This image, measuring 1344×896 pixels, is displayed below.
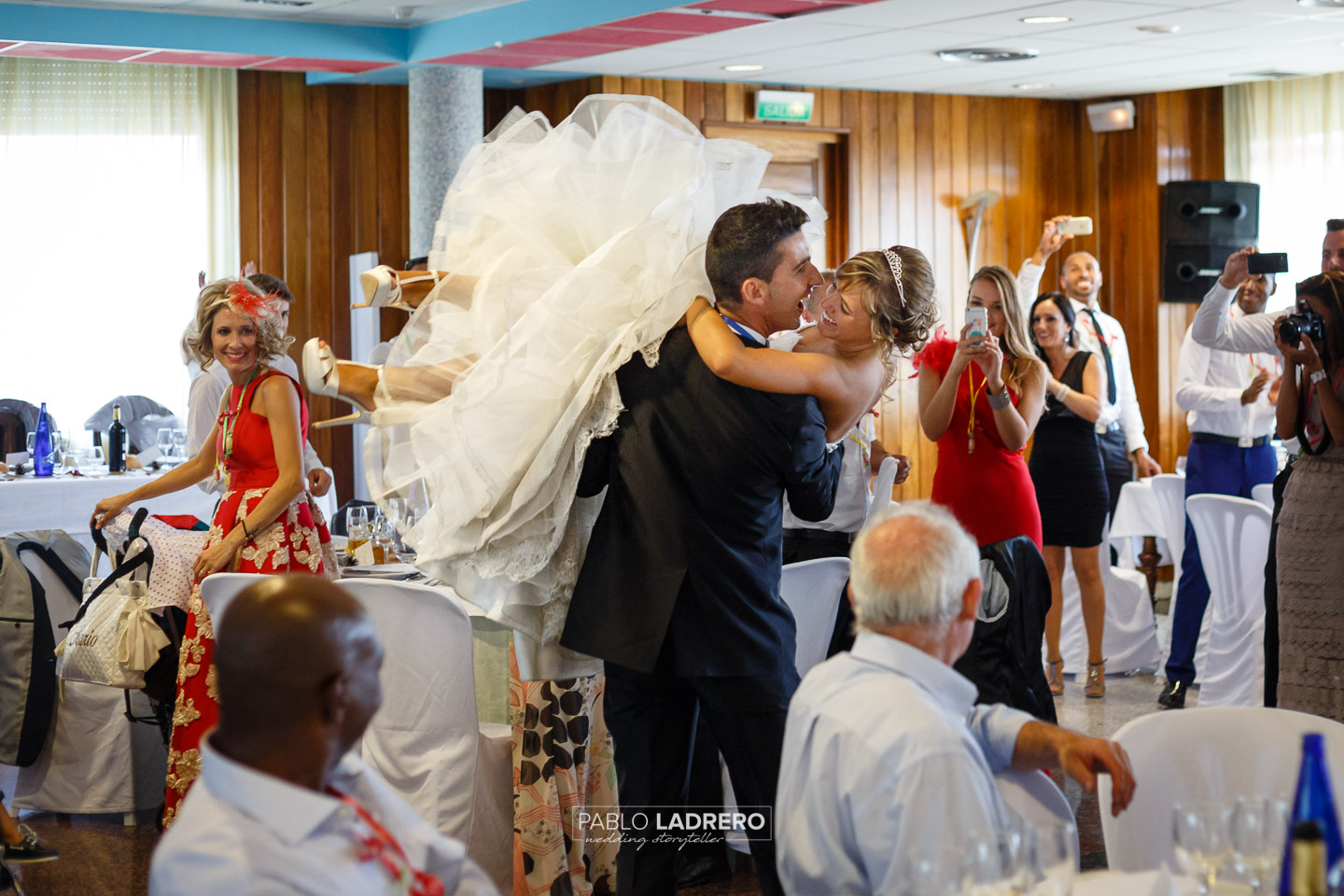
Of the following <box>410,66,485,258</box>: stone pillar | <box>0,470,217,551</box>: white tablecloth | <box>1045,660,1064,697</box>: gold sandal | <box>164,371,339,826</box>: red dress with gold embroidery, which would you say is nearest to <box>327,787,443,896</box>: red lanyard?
<box>164,371,339,826</box>: red dress with gold embroidery

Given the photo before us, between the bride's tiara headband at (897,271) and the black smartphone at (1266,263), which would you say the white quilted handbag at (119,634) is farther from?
the black smartphone at (1266,263)

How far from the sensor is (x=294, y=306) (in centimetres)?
875

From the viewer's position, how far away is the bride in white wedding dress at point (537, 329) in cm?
263

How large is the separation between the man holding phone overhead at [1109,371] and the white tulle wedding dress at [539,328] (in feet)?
11.8

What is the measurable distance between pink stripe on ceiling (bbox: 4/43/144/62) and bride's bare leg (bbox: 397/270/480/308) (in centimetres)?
543

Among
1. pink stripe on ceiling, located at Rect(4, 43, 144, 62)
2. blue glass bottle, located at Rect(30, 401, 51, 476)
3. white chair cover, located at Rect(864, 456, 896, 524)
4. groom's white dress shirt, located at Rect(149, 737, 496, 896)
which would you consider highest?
pink stripe on ceiling, located at Rect(4, 43, 144, 62)

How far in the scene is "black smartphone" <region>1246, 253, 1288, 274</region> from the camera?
431 cm

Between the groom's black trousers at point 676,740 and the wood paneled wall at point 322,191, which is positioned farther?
the wood paneled wall at point 322,191

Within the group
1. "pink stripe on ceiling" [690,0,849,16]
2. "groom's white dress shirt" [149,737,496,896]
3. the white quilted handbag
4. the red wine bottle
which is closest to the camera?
"groom's white dress shirt" [149,737,496,896]

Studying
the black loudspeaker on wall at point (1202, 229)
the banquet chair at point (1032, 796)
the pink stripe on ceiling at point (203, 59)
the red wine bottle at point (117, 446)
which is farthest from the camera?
the black loudspeaker on wall at point (1202, 229)

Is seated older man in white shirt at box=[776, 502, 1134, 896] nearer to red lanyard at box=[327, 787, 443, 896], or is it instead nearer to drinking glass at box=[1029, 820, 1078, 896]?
drinking glass at box=[1029, 820, 1078, 896]

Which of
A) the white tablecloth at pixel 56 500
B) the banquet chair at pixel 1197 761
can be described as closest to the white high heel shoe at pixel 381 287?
the banquet chair at pixel 1197 761

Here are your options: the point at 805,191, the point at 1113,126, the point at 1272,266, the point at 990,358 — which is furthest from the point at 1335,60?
the point at 990,358

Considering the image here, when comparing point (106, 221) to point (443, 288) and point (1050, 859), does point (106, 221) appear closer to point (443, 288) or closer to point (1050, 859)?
point (443, 288)
